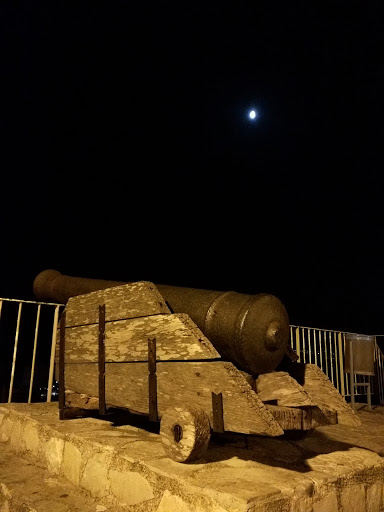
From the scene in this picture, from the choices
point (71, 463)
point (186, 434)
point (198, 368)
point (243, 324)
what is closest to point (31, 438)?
point (71, 463)

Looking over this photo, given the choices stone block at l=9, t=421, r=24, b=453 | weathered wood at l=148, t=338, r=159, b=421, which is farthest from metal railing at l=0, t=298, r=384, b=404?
weathered wood at l=148, t=338, r=159, b=421

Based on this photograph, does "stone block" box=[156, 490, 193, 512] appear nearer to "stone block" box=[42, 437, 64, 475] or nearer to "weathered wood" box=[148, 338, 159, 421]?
"weathered wood" box=[148, 338, 159, 421]

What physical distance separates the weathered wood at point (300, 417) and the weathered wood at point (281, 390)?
0.06m

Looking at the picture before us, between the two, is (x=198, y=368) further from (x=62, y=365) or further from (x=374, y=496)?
(x=62, y=365)

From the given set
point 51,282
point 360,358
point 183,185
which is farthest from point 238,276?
point 51,282

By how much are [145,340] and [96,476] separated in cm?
101

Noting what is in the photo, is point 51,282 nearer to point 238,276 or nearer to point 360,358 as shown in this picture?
point 360,358

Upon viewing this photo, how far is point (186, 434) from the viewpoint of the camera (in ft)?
8.52

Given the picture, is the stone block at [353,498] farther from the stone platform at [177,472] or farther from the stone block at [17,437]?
the stone block at [17,437]

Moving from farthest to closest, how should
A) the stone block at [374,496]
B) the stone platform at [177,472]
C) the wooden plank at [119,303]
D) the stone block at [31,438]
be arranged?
the stone block at [31,438]
the wooden plank at [119,303]
the stone block at [374,496]
the stone platform at [177,472]

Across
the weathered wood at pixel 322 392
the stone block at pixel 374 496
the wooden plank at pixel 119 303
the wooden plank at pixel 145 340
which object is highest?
the wooden plank at pixel 119 303

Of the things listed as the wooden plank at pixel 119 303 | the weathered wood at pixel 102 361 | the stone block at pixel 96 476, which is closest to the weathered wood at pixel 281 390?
the wooden plank at pixel 119 303

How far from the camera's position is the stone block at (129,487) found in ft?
8.37

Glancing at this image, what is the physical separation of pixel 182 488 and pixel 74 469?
132 cm
